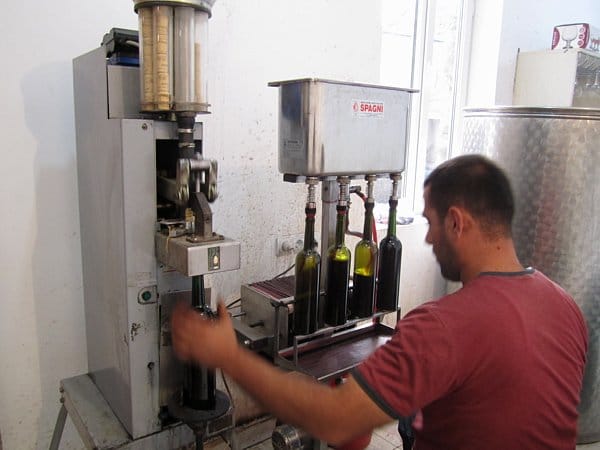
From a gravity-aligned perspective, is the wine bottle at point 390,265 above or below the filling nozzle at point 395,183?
below

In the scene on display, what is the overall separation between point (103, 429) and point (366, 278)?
84 centimetres

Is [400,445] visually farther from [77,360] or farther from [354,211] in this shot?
[77,360]

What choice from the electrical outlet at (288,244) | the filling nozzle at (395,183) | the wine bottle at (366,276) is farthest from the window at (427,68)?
the wine bottle at (366,276)

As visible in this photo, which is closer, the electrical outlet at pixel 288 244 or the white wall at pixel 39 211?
the white wall at pixel 39 211

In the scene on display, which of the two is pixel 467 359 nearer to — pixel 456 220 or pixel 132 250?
pixel 456 220

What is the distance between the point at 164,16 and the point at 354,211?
138 cm

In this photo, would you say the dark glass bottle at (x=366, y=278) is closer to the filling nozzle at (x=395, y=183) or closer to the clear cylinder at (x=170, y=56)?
the filling nozzle at (x=395, y=183)

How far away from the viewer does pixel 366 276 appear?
1.53 m

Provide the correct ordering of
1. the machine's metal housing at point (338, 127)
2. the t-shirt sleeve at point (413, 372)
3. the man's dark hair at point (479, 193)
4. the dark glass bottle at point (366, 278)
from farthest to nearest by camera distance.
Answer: the dark glass bottle at point (366, 278)
the machine's metal housing at point (338, 127)
the man's dark hair at point (479, 193)
the t-shirt sleeve at point (413, 372)

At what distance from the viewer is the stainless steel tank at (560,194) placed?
1.99m

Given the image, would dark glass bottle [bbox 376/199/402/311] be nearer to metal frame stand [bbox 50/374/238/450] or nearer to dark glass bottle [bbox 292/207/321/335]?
dark glass bottle [bbox 292/207/321/335]

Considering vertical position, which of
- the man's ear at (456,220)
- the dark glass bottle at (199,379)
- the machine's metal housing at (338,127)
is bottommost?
the dark glass bottle at (199,379)

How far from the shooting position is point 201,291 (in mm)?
1143

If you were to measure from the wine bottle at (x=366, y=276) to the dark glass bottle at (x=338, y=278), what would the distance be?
0.21ft
